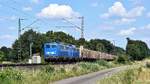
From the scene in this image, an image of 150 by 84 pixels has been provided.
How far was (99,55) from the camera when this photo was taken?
10500 cm

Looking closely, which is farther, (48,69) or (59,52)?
(59,52)

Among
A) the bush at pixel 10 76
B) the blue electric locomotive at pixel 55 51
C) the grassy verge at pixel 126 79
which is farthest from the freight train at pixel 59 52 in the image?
the bush at pixel 10 76

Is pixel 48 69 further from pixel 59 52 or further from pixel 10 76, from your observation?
pixel 59 52

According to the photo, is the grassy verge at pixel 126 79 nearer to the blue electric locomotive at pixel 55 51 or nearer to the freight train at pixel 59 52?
the blue electric locomotive at pixel 55 51

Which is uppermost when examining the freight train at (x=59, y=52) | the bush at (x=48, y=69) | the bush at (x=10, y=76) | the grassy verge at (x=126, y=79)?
the freight train at (x=59, y=52)

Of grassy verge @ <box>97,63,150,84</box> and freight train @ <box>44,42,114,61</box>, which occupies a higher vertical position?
freight train @ <box>44,42,114,61</box>

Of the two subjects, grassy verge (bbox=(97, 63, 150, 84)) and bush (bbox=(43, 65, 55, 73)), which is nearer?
grassy verge (bbox=(97, 63, 150, 84))

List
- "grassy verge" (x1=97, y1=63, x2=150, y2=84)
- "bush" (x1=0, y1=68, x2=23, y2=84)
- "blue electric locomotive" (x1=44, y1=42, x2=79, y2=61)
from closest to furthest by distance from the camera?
"bush" (x1=0, y1=68, x2=23, y2=84), "grassy verge" (x1=97, y1=63, x2=150, y2=84), "blue electric locomotive" (x1=44, y1=42, x2=79, y2=61)

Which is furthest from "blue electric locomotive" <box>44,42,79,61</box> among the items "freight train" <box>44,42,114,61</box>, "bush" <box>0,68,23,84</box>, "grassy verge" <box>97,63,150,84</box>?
"bush" <box>0,68,23,84</box>

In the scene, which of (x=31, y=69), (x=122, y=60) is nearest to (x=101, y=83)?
(x=31, y=69)

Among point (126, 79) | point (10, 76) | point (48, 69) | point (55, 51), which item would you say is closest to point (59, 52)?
point (55, 51)

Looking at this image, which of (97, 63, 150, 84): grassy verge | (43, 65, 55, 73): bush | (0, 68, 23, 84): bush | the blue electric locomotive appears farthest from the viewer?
the blue electric locomotive

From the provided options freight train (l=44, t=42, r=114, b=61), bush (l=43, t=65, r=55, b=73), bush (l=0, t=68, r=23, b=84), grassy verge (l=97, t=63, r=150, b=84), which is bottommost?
grassy verge (l=97, t=63, r=150, b=84)

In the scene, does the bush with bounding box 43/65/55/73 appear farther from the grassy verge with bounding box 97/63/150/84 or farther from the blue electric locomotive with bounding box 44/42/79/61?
the blue electric locomotive with bounding box 44/42/79/61
